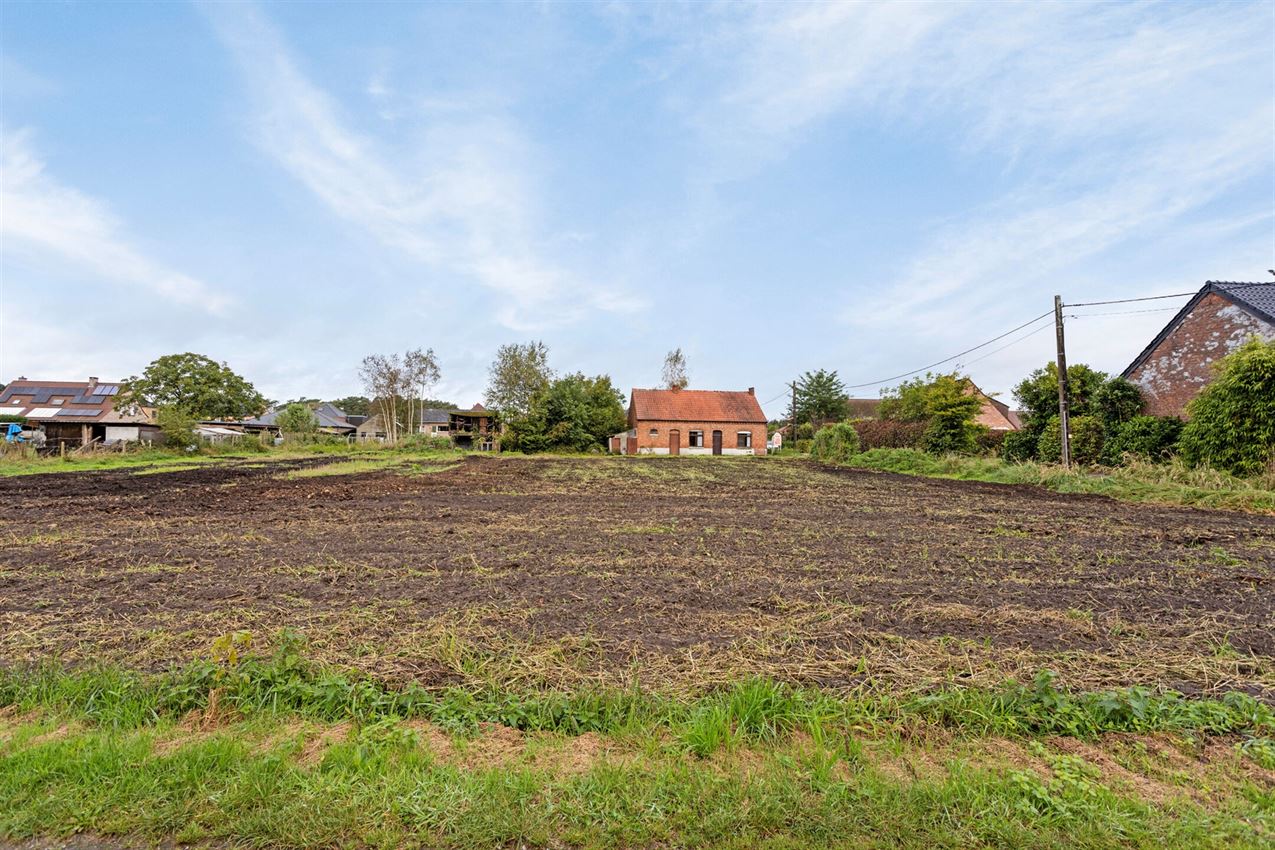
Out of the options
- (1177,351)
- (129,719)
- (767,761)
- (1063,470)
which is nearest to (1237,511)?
(1063,470)

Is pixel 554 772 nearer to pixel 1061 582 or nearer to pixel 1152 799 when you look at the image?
pixel 1152 799

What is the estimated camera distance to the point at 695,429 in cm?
4244

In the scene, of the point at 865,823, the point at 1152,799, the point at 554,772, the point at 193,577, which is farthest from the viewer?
the point at 193,577

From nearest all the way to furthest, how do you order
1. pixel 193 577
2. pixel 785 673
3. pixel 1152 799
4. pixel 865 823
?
pixel 865 823, pixel 1152 799, pixel 785 673, pixel 193 577

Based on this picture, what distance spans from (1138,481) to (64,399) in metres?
80.2

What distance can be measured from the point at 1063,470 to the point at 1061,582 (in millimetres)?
14334

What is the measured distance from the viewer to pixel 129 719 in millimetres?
2750

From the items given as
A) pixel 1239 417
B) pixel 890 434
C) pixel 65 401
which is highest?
pixel 65 401

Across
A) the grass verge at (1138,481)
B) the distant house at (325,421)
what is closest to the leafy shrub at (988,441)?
the grass verge at (1138,481)

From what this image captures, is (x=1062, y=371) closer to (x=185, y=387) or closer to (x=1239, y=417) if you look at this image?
(x=1239, y=417)

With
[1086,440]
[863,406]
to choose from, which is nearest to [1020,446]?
[1086,440]

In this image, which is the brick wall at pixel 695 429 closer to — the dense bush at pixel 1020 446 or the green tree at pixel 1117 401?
the dense bush at pixel 1020 446

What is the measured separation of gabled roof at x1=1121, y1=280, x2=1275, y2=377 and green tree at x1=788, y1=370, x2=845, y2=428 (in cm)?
3582

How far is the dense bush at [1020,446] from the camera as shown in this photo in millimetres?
21125
